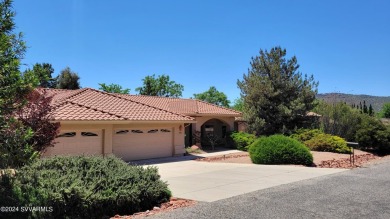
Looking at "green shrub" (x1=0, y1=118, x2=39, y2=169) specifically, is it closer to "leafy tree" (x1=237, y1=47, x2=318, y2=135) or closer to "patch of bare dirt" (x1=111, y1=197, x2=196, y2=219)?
"patch of bare dirt" (x1=111, y1=197, x2=196, y2=219)

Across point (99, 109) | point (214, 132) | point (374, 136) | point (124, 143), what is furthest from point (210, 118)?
point (374, 136)

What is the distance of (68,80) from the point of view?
4275cm

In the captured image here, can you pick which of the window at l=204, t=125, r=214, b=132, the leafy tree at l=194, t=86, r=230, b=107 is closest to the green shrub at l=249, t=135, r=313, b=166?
the window at l=204, t=125, r=214, b=132

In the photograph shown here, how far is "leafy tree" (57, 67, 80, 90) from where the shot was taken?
4253cm

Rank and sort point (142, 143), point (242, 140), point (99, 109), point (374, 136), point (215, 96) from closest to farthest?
point (99, 109)
point (142, 143)
point (374, 136)
point (242, 140)
point (215, 96)

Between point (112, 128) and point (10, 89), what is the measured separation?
1222 centimetres

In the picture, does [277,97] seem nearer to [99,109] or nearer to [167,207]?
[99,109]

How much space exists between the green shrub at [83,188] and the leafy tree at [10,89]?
67 cm

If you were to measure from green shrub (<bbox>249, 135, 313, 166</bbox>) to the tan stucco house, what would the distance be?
19.8ft

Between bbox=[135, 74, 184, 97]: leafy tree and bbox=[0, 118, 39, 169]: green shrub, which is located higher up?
bbox=[135, 74, 184, 97]: leafy tree

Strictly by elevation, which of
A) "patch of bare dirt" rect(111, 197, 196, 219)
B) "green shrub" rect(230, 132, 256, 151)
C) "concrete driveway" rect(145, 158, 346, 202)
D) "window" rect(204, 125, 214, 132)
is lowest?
"patch of bare dirt" rect(111, 197, 196, 219)

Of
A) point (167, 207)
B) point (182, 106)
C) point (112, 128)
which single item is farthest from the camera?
point (182, 106)

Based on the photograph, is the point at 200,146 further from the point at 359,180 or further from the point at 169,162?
the point at 359,180

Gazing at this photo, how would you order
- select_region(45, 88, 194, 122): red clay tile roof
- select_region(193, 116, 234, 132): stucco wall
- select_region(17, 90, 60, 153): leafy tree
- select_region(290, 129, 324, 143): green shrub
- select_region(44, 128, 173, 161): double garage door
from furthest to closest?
1. select_region(193, 116, 234, 132): stucco wall
2. select_region(290, 129, 324, 143): green shrub
3. select_region(45, 88, 194, 122): red clay tile roof
4. select_region(44, 128, 173, 161): double garage door
5. select_region(17, 90, 60, 153): leafy tree
